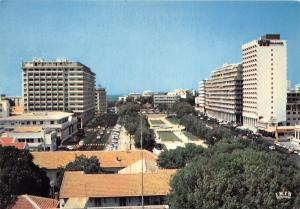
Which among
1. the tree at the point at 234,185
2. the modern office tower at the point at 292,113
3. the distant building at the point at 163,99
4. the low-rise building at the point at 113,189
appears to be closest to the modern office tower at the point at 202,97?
the distant building at the point at 163,99

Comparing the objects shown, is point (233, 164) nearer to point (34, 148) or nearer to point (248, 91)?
point (34, 148)

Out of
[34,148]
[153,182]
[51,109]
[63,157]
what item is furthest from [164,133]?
[153,182]

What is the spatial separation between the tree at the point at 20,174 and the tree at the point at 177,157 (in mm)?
3621

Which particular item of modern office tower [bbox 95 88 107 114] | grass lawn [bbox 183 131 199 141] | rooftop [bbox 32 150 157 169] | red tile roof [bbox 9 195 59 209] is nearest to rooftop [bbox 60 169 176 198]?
red tile roof [bbox 9 195 59 209]

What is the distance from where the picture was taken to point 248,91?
32.9 m

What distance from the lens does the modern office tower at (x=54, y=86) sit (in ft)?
109

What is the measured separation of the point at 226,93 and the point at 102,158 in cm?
2624

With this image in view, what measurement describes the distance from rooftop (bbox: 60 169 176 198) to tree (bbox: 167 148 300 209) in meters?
1.26

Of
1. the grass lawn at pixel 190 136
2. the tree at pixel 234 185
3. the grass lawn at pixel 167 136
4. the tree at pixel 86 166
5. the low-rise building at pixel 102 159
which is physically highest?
the tree at pixel 234 185

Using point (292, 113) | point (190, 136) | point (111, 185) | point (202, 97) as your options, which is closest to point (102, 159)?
Result: point (111, 185)

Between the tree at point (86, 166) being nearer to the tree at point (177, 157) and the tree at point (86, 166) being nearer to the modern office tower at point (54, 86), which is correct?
the tree at point (177, 157)

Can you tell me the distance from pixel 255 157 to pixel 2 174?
5.91 m

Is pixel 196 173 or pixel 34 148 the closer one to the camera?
pixel 196 173

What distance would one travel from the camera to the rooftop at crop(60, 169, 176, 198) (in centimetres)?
1012
